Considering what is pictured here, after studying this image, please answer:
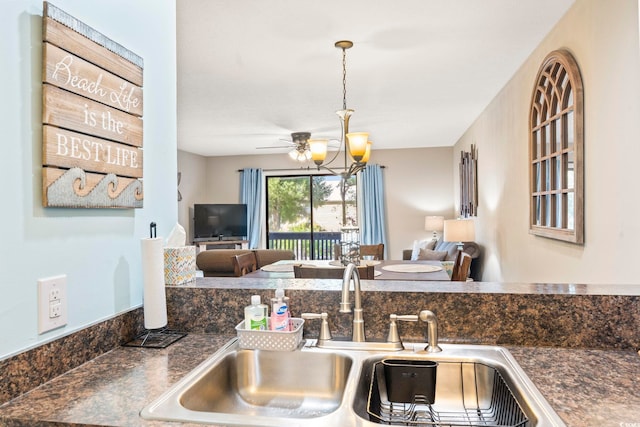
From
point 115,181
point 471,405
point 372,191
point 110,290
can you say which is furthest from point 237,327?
point 372,191

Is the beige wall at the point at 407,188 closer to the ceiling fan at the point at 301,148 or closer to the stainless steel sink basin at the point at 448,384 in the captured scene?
the ceiling fan at the point at 301,148

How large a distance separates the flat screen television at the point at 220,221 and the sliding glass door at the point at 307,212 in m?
0.60

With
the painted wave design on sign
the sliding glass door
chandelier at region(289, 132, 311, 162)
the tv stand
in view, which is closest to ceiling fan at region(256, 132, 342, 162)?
chandelier at region(289, 132, 311, 162)

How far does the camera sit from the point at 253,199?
7820 mm

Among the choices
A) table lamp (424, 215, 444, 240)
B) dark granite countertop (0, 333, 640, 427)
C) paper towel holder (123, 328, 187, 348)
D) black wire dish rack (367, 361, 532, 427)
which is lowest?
black wire dish rack (367, 361, 532, 427)

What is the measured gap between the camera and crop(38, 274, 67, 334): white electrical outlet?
945 millimetres

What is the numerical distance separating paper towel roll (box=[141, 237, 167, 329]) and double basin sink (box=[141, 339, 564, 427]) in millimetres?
248

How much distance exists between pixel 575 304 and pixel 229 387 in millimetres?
983

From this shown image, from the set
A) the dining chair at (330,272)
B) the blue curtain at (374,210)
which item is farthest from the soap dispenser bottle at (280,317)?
the blue curtain at (374,210)

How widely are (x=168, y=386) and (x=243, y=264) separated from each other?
8.26ft

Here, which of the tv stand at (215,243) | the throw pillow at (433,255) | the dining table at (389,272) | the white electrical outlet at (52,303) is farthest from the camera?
the tv stand at (215,243)

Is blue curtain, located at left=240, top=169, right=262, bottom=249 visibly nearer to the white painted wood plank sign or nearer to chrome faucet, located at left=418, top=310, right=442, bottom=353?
the white painted wood plank sign

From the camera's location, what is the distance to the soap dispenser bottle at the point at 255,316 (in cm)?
120

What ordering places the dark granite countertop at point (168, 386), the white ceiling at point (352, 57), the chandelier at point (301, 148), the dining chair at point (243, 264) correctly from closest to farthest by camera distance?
the dark granite countertop at point (168, 386) → the white ceiling at point (352, 57) → the dining chair at point (243, 264) → the chandelier at point (301, 148)
